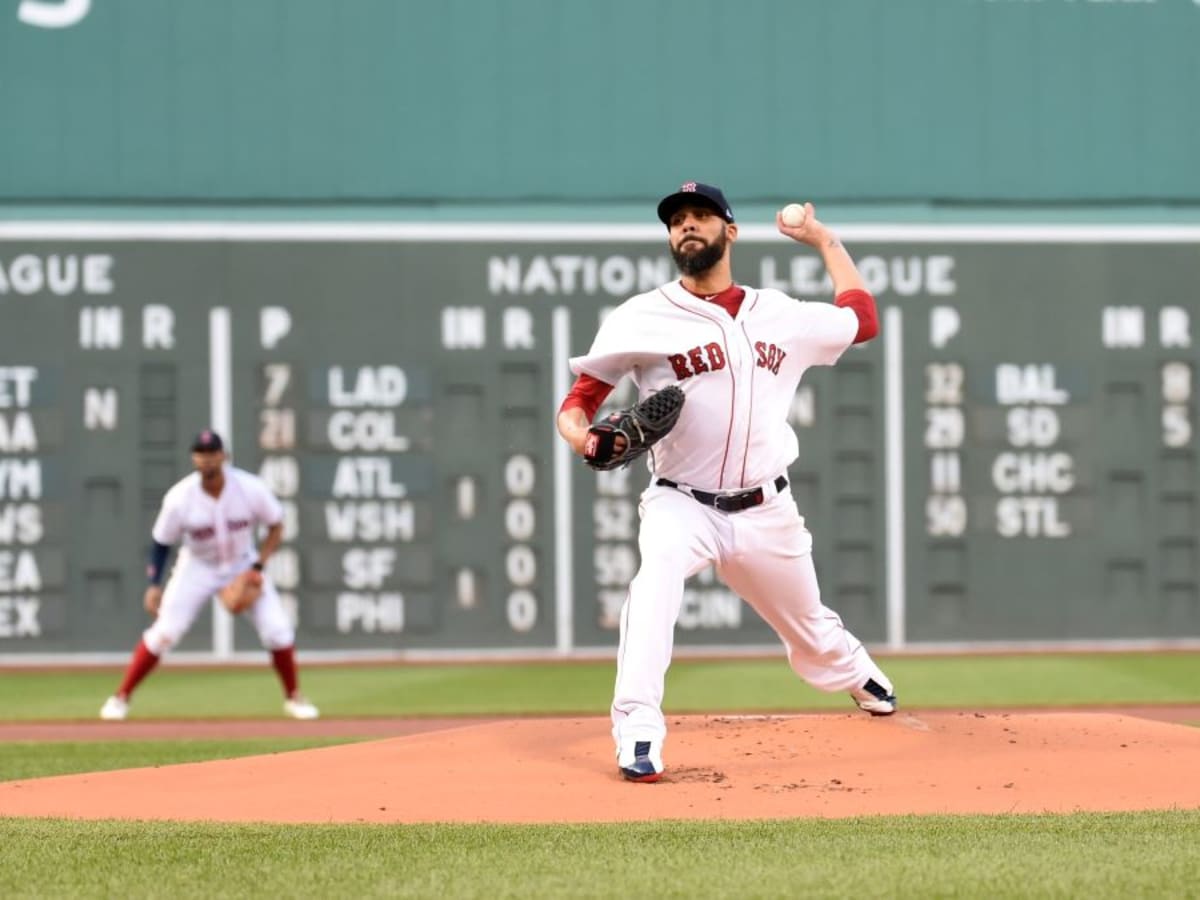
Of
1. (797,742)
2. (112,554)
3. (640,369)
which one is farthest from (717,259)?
(112,554)

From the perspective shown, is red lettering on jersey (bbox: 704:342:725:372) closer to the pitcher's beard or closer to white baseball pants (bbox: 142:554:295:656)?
the pitcher's beard

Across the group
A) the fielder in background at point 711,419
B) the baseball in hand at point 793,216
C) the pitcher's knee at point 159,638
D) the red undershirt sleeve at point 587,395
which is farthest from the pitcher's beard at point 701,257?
the pitcher's knee at point 159,638

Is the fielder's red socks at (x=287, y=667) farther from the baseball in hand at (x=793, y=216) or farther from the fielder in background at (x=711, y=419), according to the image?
Result: the baseball in hand at (x=793, y=216)

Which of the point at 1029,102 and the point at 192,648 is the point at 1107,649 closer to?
the point at 1029,102

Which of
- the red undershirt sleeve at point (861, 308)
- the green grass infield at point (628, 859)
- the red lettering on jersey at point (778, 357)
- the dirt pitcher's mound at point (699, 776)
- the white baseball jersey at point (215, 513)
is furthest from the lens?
the white baseball jersey at point (215, 513)

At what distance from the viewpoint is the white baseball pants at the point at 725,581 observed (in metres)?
5.98

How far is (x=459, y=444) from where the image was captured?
1280cm

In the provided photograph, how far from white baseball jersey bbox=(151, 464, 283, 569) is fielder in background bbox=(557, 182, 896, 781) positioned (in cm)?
482

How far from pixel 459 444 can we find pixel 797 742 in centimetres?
656

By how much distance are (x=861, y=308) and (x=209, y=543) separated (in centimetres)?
538

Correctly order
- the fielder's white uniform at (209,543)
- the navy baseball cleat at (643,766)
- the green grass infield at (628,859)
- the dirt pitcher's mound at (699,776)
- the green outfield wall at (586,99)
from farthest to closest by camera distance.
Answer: the green outfield wall at (586,99), the fielder's white uniform at (209,543), the navy baseball cleat at (643,766), the dirt pitcher's mound at (699,776), the green grass infield at (628,859)

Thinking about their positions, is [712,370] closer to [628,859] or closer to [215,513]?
[628,859]

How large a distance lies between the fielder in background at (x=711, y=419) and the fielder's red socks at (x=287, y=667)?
462cm

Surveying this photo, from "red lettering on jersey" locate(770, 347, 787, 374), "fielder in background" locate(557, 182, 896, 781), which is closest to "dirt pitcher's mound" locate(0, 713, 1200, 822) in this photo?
"fielder in background" locate(557, 182, 896, 781)
